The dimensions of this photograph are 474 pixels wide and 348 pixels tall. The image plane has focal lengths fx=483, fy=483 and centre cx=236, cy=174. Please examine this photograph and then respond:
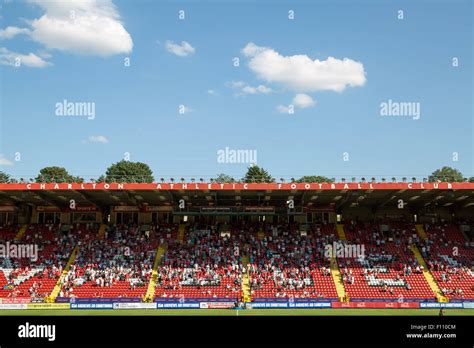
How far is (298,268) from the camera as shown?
47031 millimetres

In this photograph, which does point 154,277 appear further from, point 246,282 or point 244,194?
point 244,194

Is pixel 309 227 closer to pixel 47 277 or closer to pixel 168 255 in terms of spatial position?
pixel 168 255

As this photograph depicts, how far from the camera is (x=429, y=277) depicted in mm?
46156

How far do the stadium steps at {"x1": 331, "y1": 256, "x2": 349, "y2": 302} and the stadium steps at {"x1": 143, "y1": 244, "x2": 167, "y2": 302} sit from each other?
54.9ft

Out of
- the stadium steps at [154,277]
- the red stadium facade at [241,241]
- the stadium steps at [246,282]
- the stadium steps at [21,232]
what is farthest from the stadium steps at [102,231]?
the stadium steps at [246,282]

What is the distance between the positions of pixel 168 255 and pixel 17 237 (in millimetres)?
17129

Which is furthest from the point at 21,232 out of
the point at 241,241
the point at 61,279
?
the point at 241,241

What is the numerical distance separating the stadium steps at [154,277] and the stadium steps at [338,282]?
54.9 feet

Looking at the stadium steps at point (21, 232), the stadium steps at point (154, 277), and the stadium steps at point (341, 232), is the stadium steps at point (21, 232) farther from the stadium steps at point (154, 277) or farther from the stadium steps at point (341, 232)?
the stadium steps at point (341, 232)

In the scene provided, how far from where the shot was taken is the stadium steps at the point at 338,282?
42.6 metres

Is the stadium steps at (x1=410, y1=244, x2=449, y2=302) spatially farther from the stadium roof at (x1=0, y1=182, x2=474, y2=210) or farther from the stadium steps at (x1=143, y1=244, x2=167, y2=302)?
the stadium steps at (x1=143, y1=244, x2=167, y2=302)

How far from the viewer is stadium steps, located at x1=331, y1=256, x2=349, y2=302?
140ft

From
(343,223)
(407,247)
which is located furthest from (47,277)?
(407,247)

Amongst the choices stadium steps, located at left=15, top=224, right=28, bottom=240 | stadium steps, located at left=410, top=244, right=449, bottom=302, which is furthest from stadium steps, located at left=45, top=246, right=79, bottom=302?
stadium steps, located at left=410, top=244, right=449, bottom=302
